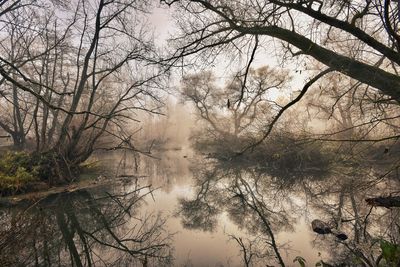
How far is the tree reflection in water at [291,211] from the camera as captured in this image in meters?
5.34

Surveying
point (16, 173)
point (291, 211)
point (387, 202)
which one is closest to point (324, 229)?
point (387, 202)

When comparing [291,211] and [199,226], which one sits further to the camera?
[291,211]

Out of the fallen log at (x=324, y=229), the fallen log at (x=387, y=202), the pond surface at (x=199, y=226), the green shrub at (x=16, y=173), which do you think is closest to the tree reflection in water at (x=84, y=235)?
the pond surface at (x=199, y=226)

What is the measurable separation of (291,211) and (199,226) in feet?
8.36

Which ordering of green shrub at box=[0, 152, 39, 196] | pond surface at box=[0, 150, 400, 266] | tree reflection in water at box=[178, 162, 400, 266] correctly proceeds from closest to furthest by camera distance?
1. tree reflection in water at box=[178, 162, 400, 266]
2. pond surface at box=[0, 150, 400, 266]
3. green shrub at box=[0, 152, 39, 196]

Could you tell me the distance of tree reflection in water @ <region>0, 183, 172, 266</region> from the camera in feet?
18.3

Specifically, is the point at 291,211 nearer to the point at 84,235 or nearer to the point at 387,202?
the point at 387,202

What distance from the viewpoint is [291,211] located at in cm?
877

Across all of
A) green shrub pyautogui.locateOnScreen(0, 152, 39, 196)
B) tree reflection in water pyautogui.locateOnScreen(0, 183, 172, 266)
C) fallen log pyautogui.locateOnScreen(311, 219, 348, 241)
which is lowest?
tree reflection in water pyautogui.locateOnScreen(0, 183, 172, 266)

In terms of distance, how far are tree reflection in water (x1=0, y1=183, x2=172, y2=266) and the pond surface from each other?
2 centimetres

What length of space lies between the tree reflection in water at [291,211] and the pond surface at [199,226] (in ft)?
0.08

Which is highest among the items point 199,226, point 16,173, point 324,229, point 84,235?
point 16,173

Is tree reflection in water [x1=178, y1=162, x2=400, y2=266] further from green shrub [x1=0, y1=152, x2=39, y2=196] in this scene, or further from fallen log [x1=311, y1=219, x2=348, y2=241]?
green shrub [x1=0, y1=152, x2=39, y2=196]

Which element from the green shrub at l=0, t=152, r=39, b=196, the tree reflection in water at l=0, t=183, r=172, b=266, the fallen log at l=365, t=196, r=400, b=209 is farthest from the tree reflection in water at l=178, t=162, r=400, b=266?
the green shrub at l=0, t=152, r=39, b=196
